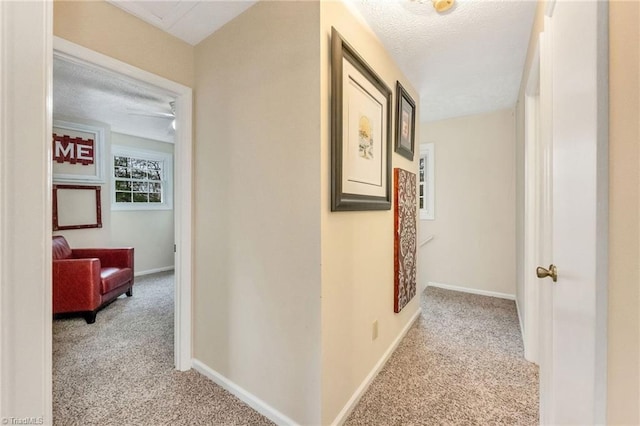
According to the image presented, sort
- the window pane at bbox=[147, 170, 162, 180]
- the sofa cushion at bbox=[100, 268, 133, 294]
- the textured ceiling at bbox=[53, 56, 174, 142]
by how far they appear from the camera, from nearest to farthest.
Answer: the textured ceiling at bbox=[53, 56, 174, 142], the sofa cushion at bbox=[100, 268, 133, 294], the window pane at bbox=[147, 170, 162, 180]

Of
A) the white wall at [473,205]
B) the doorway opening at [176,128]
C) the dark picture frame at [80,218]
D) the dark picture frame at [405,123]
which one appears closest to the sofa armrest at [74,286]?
the doorway opening at [176,128]

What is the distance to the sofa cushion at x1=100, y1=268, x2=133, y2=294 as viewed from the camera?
9.47 feet

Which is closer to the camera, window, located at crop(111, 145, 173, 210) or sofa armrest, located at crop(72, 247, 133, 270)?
sofa armrest, located at crop(72, 247, 133, 270)

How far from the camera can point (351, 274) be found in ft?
5.18

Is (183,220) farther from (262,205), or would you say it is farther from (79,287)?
(79,287)

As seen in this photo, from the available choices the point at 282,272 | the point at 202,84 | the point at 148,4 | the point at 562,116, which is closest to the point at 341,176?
the point at 282,272

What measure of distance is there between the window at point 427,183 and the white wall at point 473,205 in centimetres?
7

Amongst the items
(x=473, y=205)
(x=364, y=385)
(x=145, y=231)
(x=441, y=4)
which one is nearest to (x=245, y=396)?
(x=364, y=385)

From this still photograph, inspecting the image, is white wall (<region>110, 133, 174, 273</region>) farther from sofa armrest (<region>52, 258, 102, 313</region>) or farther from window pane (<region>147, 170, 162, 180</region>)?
sofa armrest (<region>52, 258, 102, 313</region>)

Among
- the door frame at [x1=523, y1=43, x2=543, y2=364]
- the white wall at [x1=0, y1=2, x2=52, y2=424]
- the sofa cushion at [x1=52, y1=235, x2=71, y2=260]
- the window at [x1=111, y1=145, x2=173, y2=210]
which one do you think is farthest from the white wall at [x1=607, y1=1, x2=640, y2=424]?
the window at [x1=111, y1=145, x2=173, y2=210]

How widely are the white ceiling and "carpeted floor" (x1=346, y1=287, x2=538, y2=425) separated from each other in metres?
2.09

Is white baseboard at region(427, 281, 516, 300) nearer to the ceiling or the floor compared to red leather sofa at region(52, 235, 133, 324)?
nearer to the floor

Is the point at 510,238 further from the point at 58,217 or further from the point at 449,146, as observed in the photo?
the point at 58,217

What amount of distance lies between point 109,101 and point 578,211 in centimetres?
396
